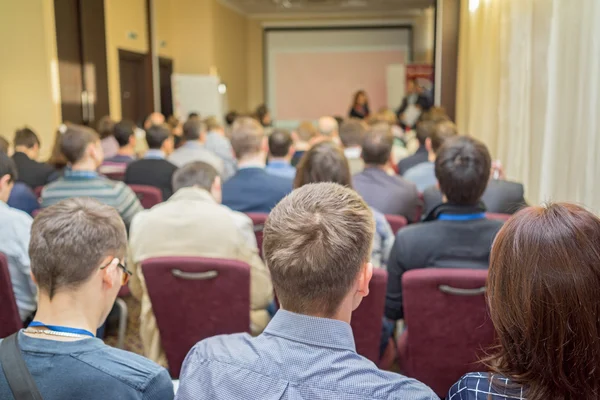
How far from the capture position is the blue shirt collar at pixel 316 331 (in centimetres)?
109

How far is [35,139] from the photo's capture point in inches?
190

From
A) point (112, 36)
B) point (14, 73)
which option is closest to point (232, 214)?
point (14, 73)

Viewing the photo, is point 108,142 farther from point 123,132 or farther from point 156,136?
point 156,136

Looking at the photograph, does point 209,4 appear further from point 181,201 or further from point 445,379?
point 445,379

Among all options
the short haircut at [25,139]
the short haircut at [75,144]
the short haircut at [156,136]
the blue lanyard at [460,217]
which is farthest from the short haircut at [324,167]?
the short haircut at [25,139]

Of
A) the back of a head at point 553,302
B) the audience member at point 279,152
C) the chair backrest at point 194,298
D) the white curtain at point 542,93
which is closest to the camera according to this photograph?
the back of a head at point 553,302

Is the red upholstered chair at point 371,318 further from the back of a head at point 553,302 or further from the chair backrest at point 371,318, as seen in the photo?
the back of a head at point 553,302

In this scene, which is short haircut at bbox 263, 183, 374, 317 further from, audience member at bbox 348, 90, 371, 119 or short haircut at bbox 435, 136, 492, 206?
audience member at bbox 348, 90, 371, 119

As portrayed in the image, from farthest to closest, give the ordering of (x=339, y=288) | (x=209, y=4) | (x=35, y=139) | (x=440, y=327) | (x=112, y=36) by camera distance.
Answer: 1. (x=209, y=4)
2. (x=112, y=36)
3. (x=35, y=139)
4. (x=440, y=327)
5. (x=339, y=288)

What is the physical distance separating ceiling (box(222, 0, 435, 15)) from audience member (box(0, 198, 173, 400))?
433 inches

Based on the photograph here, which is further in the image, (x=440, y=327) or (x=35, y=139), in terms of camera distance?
(x=35, y=139)

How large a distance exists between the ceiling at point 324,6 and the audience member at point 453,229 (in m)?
10.1

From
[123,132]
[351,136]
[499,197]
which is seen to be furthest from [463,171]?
[123,132]

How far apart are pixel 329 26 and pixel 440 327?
41.3ft
